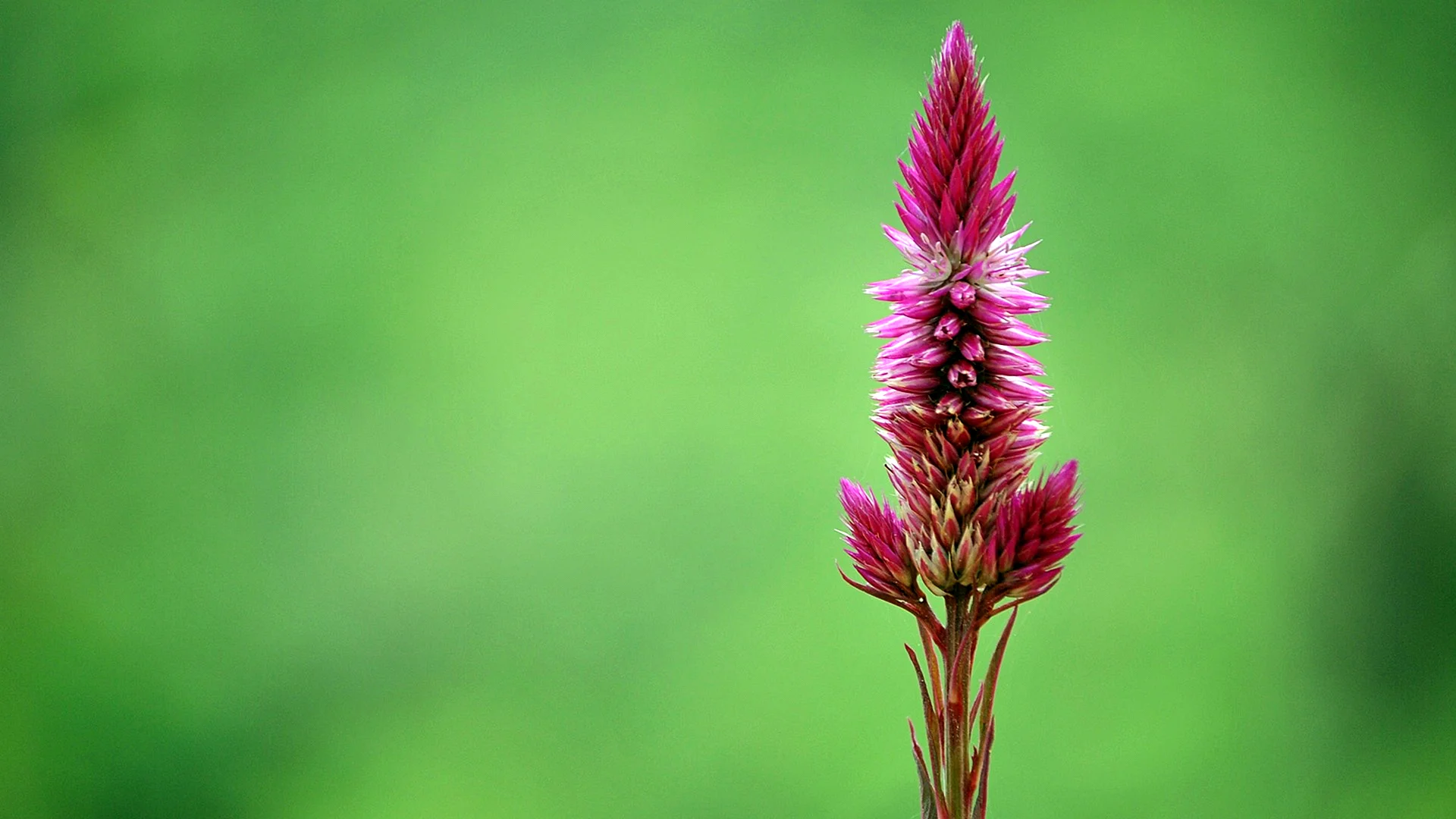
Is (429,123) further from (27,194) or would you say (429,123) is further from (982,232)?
(982,232)

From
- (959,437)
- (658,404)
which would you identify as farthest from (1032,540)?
(658,404)

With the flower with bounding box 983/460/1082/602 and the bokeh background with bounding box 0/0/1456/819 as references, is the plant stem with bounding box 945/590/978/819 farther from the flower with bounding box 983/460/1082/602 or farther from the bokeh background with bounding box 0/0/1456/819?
the bokeh background with bounding box 0/0/1456/819

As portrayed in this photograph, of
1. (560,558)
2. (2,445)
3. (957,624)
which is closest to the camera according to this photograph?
(957,624)

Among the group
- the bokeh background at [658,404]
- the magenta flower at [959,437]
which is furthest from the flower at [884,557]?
the bokeh background at [658,404]

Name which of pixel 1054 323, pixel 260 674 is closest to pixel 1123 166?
pixel 1054 323

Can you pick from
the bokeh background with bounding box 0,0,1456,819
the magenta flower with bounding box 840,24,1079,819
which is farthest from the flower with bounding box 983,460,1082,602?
the bokeh background with bounding box 0,0,1456,819

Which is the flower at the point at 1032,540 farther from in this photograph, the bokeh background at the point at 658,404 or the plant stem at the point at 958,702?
the bokeh background at the point at 658,404
